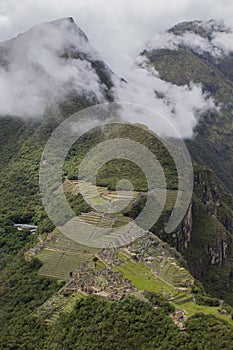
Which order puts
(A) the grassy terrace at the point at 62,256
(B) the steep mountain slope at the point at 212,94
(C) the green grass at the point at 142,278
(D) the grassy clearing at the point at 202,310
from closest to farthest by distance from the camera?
(D) the grassy clearing at the point at 202,310 < (C) the green grass at the point at 142,278 < (A) the grassy terrace at the point at 62,256 < (B) the steep mountain slope at the point at 212,94

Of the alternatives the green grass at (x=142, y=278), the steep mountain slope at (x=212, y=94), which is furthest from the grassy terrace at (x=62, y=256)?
the steep mountain slope at (x=212, y=94)

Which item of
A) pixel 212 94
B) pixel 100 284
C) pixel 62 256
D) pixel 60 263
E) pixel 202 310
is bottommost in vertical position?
pixel 212 94

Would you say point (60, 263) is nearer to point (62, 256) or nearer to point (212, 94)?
point (62, 256)

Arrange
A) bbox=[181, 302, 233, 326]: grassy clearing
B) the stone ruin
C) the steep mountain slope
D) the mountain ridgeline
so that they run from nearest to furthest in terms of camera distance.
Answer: the mountain ridgeline → bbox=[181, 302, 233, 326]: grassy clearing → the stone ruin → the steep mountain slope

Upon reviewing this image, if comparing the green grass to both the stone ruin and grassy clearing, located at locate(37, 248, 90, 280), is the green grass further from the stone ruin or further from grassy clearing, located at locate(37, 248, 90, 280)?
grassy clearing, located at locate(37, 248, 90, 280)

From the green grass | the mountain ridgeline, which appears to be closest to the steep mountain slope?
the mountain ridgeline

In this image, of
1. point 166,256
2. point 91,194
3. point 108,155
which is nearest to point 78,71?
point 108,155

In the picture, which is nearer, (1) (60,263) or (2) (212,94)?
(1) (60,263)

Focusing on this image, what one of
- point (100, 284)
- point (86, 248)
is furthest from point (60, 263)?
point (100, 284)

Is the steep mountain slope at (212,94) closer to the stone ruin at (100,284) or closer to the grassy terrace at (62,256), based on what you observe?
the grassy terrace at (62,256)
